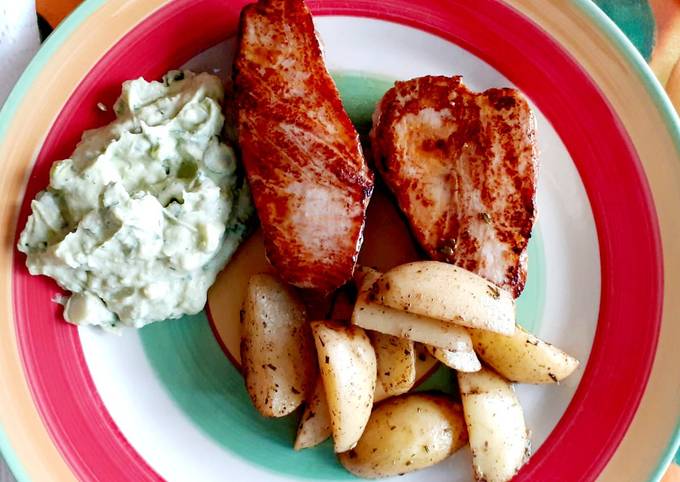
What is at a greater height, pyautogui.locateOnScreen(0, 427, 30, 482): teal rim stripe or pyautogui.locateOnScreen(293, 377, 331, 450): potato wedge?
pyautogui.locateOnScreen(293, 377, 331, 450): potato wedge

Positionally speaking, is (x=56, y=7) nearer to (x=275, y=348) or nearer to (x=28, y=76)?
(x=28, y=76)

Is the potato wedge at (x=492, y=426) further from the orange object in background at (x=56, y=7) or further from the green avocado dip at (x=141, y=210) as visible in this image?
the orange object in background at (x=56, y=7)

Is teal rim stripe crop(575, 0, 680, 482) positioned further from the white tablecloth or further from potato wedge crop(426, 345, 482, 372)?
the white tablecloth

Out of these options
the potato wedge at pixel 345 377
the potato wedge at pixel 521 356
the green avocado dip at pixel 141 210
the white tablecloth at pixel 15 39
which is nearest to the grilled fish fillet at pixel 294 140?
the green avocado dip at pixel 141 210

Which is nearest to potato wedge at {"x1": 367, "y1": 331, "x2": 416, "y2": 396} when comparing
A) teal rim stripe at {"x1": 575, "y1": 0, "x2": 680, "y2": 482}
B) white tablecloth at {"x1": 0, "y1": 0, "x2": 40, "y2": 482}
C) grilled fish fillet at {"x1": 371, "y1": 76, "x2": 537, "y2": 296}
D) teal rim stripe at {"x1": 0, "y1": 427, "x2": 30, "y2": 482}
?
grilled fish fillet at {"x1": 371, "y1": 76, "x2": 537, "y2": 296}

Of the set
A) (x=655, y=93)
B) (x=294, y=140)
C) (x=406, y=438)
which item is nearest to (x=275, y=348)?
(x=406, y=438)

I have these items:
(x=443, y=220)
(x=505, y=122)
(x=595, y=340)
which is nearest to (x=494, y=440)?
(x=595, y=340)
